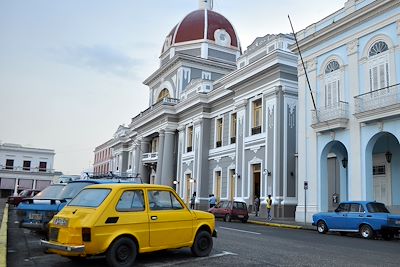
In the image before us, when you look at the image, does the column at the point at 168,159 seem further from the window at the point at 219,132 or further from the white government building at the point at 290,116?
the window at the point at 219,132

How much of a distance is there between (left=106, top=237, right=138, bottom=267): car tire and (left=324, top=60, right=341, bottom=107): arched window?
54.5 ft

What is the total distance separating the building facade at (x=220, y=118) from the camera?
2767cm

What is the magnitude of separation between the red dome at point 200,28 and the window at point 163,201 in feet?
127

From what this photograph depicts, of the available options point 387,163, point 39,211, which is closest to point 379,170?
point 387,163

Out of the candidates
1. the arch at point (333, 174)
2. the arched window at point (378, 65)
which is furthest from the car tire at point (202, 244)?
the arch at point (333, 174)

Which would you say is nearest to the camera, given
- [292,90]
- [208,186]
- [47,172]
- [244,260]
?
[244,260]

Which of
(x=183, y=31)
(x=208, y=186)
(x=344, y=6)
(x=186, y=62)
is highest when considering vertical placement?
(x=183, y=31)

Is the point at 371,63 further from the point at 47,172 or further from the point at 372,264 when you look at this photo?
the point at 47,172

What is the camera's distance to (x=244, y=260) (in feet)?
29.6

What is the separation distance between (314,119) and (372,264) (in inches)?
586

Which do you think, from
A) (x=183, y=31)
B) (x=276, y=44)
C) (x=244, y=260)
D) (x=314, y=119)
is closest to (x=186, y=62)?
(x=183, y=31)

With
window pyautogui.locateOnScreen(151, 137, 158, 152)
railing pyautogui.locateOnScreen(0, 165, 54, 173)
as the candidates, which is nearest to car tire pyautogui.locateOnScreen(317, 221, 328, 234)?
window pyautogui.locateOnScreen(151, 137, 158, 152)

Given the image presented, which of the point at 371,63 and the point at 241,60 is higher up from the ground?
the point at 241,60

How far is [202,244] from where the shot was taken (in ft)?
31.0
